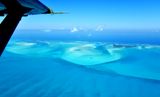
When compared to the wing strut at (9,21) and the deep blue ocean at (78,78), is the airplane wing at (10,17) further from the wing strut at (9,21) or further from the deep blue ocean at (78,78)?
the deep blue ocean at (78,78)

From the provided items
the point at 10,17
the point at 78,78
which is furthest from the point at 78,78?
the point at 10,17

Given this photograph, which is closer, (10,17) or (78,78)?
(10,17)

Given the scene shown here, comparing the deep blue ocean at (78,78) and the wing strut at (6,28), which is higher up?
the wing strut at (6,28)

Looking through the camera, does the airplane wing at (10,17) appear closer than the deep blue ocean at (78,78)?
Yes

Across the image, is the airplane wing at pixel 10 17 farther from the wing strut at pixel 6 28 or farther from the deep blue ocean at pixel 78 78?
the deep blue ocean at pixel 78 78

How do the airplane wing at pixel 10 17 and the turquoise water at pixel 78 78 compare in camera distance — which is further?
the turquoise water at pixel 78 78

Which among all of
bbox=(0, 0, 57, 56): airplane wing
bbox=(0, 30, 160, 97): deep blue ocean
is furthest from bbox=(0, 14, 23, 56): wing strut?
bbox=(0, 30, 160, 97): deep blue ocean

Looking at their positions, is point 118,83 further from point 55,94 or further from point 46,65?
point 46,65

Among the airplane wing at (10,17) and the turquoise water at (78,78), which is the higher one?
the airplane wing at (10,17)

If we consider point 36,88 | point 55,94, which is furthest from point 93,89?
point 36,88

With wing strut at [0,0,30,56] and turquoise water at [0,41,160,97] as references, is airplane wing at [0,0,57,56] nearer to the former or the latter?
wing strut at [0,0,30,56]

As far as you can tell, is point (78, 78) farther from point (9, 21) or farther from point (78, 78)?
point (9, 21)

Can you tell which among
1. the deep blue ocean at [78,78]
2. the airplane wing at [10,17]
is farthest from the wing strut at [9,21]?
the deep blue ocean at [78,78]
